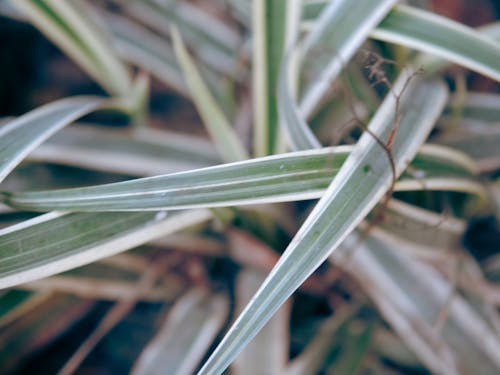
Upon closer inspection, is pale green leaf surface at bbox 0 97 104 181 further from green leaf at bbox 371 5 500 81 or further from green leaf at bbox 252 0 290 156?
green leaf at bbox 371 5 500 81

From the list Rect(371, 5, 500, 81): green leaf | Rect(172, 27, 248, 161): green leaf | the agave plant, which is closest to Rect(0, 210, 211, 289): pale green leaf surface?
the agave plant

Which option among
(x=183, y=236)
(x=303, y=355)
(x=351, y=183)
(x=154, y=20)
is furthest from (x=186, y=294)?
(x=154, y=20)

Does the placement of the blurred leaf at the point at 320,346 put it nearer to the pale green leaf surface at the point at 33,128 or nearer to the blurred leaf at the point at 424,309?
the blurred leaf at the point at 424,309

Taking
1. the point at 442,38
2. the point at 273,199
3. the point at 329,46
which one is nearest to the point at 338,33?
the point at 329,46

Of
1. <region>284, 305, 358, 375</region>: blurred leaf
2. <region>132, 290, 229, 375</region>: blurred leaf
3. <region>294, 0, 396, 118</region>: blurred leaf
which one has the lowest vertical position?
<region>284, 305, 358, 375</region>: blurred leaf

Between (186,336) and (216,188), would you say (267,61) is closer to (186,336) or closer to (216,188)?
(216,188)

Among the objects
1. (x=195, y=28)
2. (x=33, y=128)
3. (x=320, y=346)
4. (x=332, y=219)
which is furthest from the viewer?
(x=195, y=28)

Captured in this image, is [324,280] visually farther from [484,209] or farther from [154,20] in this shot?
[154,20]
